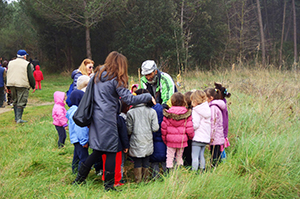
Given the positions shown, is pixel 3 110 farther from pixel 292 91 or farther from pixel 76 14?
pixel 76 14

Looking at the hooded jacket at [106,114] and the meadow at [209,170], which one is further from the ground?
the hooded jacket at [106,114]

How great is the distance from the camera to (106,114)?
320 cm

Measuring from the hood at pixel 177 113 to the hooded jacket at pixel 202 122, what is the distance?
0.15 meters

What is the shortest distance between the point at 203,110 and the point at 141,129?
0.92 metres

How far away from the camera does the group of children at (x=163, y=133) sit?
142 inches

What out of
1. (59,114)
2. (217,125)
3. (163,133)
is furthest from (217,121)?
(59,114)

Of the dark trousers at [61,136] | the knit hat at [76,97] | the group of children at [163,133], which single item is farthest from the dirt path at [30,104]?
the group of children at [163,133]

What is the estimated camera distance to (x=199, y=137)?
3725 mm

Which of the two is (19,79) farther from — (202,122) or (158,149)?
(202,122)

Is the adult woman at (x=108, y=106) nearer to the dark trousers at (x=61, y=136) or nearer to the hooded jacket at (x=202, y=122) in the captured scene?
the hooded jacket at (x=202, y=122)

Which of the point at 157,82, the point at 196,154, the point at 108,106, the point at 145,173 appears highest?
the point at 157,82

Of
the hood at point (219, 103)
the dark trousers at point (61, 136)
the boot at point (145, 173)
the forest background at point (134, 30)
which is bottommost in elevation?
the boot at point (145, 173)

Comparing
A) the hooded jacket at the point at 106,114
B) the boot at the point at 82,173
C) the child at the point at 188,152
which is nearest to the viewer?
the hooded jacket at the point at 106,114

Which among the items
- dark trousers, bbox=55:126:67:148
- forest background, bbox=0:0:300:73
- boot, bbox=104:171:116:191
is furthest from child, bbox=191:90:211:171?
forest background, bbox=0:0:300:73
